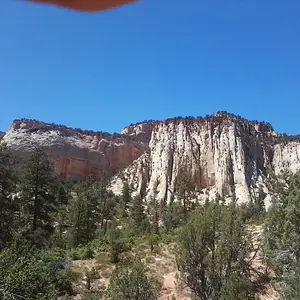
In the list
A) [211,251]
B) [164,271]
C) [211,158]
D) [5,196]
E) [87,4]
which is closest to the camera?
[87,4]

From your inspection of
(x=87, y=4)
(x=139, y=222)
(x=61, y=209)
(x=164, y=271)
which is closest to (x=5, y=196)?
(x=164, y=271)

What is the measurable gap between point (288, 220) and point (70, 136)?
301 feet

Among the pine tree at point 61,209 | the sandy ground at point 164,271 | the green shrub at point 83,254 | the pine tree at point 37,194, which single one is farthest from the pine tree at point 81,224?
the sandy ground at point 164,271

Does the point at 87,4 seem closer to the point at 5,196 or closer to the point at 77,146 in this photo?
the point at 5,196

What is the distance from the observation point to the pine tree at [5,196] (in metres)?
18.5

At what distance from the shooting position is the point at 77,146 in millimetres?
100812

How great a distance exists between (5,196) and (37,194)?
4745 mm

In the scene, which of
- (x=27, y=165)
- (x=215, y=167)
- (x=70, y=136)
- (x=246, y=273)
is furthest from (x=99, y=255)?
(x=70, y=136)

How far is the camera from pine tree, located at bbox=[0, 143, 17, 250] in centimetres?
1848

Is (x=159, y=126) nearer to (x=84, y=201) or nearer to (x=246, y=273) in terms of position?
(x=84, y=201)

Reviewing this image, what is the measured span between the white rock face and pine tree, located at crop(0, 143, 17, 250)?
55.8 meters

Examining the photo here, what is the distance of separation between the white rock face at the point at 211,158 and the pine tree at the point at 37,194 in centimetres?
5067

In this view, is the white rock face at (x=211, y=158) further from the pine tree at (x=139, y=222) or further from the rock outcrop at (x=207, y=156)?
the pine tree at (x=139, y=222)

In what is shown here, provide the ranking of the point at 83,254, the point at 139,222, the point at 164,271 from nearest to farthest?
the point at 164,271 → the point at 83,254 → the point at 139,222
